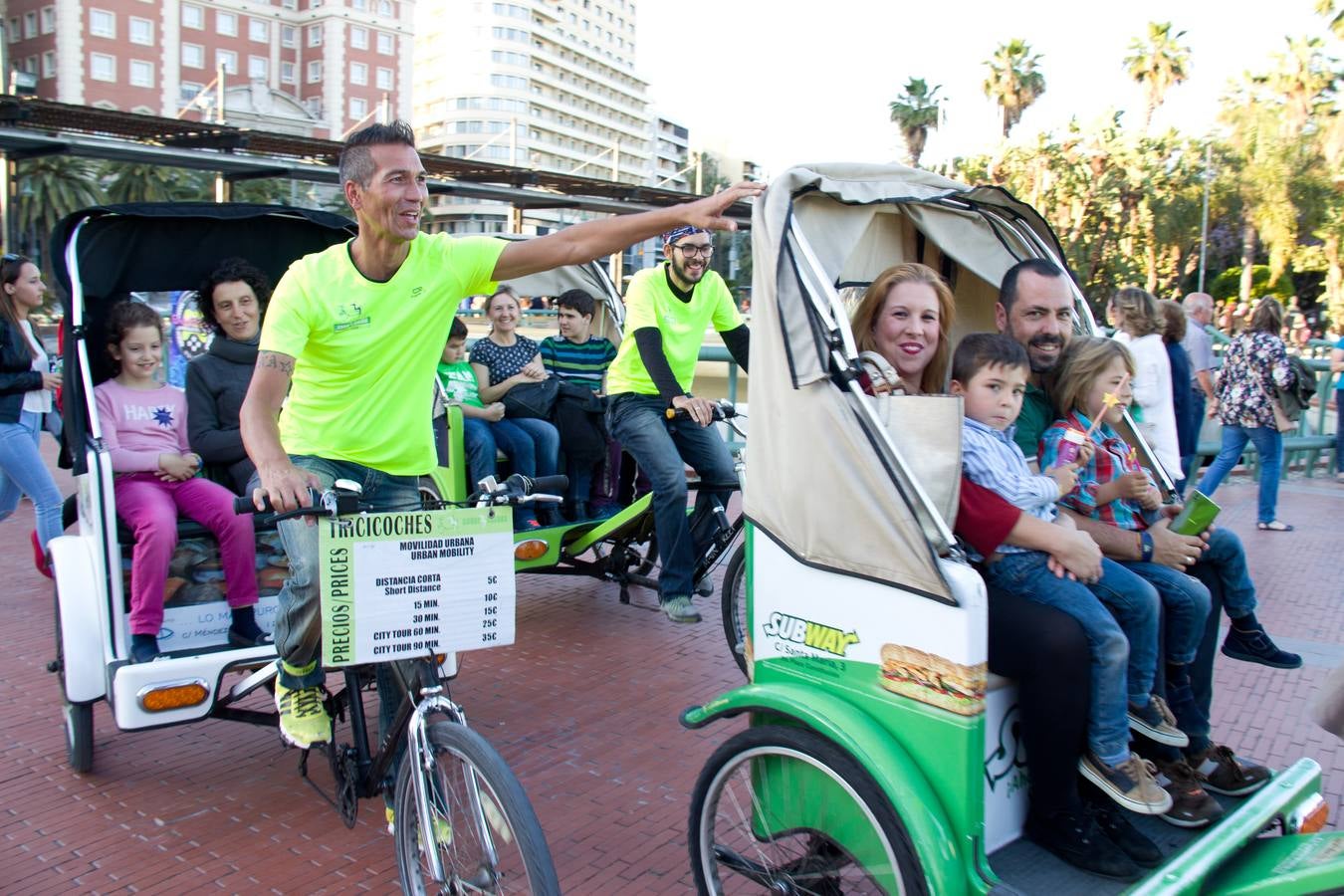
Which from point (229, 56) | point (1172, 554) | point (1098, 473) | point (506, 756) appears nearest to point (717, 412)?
point (506, 756)

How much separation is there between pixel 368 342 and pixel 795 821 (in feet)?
5.92

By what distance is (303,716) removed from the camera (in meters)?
3.36

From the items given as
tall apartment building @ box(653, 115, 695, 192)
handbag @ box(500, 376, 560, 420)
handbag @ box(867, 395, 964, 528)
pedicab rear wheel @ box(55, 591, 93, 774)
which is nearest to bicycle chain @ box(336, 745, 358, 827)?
pedicab rear wheel @ box(55, 591, 93, 774)

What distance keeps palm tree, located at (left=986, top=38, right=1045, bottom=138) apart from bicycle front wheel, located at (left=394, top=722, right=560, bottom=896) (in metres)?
51.9

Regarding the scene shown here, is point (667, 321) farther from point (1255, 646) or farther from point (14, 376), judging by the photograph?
point (14, 376)

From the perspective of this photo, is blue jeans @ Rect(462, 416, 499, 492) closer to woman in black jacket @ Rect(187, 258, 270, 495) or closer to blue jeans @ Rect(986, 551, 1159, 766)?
woman in black jacket @ Rect(187, 258, 270, 495)

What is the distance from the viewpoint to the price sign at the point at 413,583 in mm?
2783

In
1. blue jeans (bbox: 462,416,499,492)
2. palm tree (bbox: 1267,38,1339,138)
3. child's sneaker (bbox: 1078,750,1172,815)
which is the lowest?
child's sneaker (bbox: 1078,750,1172,815)

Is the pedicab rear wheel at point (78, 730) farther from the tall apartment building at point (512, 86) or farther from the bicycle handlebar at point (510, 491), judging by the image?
the tall apartment building at point (512, 86)

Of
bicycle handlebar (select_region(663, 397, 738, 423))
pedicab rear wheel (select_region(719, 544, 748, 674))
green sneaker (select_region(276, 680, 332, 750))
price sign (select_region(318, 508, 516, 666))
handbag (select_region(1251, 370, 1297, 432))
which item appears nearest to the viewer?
price sign (select_region(318, 508, 516, 666))

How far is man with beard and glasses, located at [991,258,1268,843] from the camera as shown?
3020mm

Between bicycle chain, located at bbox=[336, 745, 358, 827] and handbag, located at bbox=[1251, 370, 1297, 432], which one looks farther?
handbag, located at bbox=[1251, 370, 1297, 432]

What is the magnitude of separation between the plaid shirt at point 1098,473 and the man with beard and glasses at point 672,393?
239 centimetres

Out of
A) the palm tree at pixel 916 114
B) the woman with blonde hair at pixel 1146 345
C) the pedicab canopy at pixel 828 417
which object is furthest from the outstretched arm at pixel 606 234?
the palm tree at pixel 916 114
